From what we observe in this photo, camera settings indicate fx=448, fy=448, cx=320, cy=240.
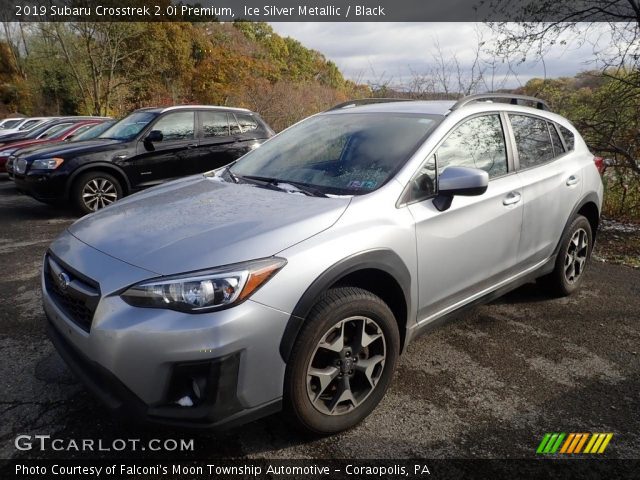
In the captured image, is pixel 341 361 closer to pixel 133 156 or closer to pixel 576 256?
pixel 576 256

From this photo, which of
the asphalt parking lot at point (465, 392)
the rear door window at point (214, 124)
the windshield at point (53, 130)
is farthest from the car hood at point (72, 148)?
the windshield at point (53, 130)

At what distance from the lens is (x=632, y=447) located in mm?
2271

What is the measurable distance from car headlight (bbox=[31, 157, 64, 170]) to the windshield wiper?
4.84m

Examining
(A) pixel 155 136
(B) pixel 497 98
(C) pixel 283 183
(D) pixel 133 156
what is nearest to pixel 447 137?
(B) pixel 497 98

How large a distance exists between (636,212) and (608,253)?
2.27m

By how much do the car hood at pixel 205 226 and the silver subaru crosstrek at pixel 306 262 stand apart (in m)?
0.01

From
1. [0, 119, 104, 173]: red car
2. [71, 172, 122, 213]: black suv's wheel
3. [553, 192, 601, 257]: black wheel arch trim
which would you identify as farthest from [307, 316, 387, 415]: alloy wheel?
[0, 119, 104, 173]: red car

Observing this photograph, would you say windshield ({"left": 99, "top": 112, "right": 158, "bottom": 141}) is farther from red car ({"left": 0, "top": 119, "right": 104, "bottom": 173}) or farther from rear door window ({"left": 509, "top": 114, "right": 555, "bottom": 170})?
rear door window ({"left": 509, "top": 114, "right": 555, "bottom": 170})

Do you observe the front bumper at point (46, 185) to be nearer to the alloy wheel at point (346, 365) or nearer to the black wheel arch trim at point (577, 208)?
the alloy wheel at point (346, 365)

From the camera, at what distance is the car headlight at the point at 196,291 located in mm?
1831

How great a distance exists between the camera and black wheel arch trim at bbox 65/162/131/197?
6.70 metres

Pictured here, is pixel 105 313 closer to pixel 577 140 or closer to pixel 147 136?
pixel 577 140

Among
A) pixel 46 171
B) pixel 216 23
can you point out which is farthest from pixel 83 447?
pixel 216 23

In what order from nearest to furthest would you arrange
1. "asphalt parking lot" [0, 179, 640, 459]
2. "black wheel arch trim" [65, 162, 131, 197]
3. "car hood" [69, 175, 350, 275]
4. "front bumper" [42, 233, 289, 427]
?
"front bumper" [42, 233, 289, 427] < "car hood" [69, 175, 350, 275] < "asphalt parking lot" [0, 179, 640, 459] < "black wheel arch trim" [65, 162, 131, 197]
